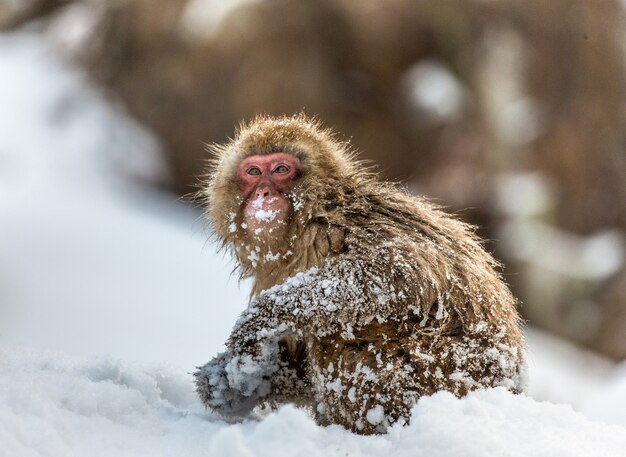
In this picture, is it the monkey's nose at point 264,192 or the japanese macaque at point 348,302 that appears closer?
the japanese macaque at point 348,302

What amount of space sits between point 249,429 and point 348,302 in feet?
1.78

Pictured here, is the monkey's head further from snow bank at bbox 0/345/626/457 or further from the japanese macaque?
snow bank at bbox 0/345/626/457

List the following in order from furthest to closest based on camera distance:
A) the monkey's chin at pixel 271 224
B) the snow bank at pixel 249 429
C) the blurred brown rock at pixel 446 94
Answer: the blurred brown rock at pixel 446 94, the monkey's chin at pixel 271 224, the snow bank at pixel 249 429

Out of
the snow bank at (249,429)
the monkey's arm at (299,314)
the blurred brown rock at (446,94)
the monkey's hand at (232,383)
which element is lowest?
the snow bank at (249,429)

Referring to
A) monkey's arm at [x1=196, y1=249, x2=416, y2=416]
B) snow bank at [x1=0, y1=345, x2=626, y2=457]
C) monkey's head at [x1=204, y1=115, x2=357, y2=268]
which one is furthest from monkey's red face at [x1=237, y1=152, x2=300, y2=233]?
snow bank at [x1=0, y1=345, x2=626, y2=457]

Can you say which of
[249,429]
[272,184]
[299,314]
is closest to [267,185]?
[272,184]

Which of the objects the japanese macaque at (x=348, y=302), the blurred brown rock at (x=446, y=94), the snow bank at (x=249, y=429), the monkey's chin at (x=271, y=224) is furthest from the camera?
the blurred brown rock at (x=446, y=94)

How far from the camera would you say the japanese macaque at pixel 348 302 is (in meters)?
2.62

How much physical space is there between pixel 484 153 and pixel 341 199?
760cm

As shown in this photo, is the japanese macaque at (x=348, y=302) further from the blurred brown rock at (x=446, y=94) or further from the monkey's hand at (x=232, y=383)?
the blurred brown rock at (x=446, y=94)

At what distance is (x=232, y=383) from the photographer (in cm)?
280

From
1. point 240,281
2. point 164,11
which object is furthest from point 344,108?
point 240,281

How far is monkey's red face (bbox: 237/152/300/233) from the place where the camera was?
3.16 m

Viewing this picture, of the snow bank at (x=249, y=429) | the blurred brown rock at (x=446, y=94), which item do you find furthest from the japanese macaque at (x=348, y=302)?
the blurred brown rock at (x=446, y=94)
